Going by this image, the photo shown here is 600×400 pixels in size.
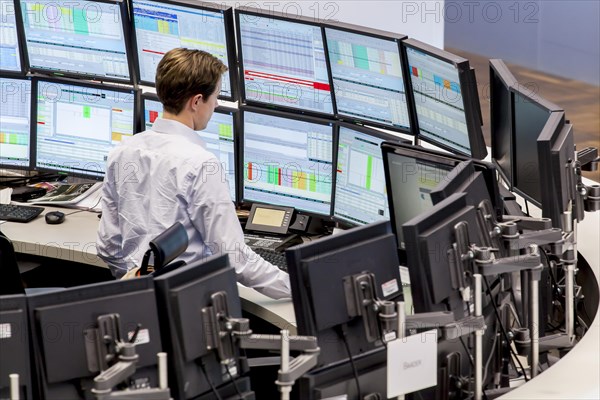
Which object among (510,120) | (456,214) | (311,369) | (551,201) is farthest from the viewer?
(510,120)

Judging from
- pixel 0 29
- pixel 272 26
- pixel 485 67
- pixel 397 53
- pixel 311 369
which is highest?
pixel 485 67

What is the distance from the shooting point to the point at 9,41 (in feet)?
14.5

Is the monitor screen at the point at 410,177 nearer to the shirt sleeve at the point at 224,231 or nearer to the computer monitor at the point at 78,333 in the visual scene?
the shirt sleeve at the point at 224,231

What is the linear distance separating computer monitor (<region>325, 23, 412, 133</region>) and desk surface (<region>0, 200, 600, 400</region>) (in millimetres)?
761

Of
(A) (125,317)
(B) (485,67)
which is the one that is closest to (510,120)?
(A) (125,317)

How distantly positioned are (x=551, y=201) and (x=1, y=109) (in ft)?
8.04

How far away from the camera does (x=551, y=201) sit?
281 centimetres

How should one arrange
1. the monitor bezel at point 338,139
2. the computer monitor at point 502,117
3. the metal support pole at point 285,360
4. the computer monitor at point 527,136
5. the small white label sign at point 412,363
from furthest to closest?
the monitor bezel at point 338,139 → the computer monitor at point 502,117 → the computer monitor at point 527,136 → the small white label sign at point 412,363 → the metal support pole at point 285,360

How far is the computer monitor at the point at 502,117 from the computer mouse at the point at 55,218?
5.25 feet

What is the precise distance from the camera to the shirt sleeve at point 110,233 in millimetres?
3422

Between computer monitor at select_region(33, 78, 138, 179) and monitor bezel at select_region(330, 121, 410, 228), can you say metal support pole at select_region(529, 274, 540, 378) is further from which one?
computer monitor at select_region(33, 78, 138, 179)

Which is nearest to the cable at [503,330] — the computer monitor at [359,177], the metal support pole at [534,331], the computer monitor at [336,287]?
the metal support pole at [534,331]

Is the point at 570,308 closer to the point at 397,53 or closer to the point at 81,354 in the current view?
the point at 397,53

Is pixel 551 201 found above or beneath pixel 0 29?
beneath
